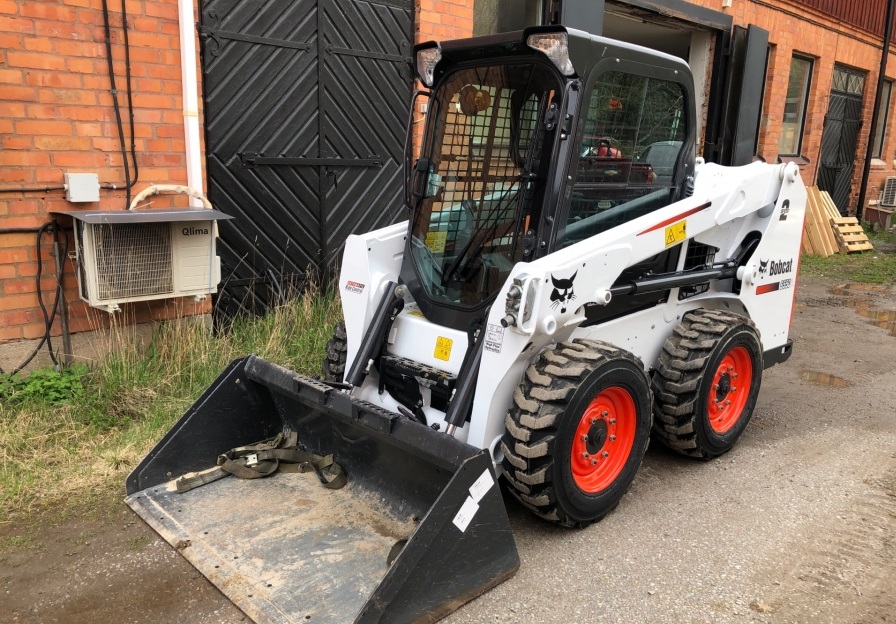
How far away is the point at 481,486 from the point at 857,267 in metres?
10.9

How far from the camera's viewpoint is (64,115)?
4.58 m

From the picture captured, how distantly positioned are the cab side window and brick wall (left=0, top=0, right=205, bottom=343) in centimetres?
310

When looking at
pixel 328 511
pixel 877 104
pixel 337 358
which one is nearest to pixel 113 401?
pixel 337 358

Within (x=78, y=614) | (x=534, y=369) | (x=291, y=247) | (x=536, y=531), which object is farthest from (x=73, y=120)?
(x=536, y=531)

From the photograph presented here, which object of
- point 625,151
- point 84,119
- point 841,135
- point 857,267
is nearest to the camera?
point 625,151

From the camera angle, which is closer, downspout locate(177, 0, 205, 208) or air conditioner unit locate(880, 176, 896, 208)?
downspout locate(177, 0, 205, 208)

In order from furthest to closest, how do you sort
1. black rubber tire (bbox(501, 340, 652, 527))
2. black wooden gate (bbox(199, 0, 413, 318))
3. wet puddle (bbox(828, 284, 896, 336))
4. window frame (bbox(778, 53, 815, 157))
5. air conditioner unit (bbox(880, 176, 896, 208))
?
1. air conditioner unit (bbox(880, 176, 896, 208))
2. window frame (bbox(778, 53, 815, 157))
3. wet puddle (bbox(828, 284, 896, 336))
4. black wooden gate (bbox(199, 0, 413, 318))
5. black rubber tire (bbox(501, 340, 652, 527))

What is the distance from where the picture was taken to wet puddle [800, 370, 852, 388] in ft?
19.1

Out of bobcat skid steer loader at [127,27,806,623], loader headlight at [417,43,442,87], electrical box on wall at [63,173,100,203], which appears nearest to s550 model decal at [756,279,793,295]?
bobcat skid steer loader at [127,27,806,623]

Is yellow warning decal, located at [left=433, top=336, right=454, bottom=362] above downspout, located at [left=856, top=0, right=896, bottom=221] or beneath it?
beneath

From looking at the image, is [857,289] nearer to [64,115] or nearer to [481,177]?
[481,177]

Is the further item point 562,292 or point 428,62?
point 428,62

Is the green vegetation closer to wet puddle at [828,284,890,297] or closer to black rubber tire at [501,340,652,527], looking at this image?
wet puddle at [828,284,890,297]

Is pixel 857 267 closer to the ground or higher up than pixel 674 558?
higher up
